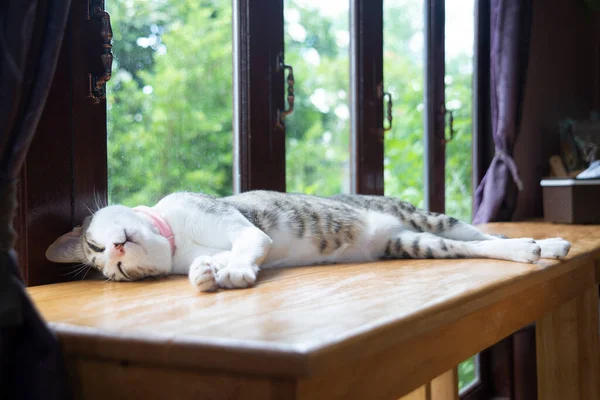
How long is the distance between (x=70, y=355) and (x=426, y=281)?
0.69m

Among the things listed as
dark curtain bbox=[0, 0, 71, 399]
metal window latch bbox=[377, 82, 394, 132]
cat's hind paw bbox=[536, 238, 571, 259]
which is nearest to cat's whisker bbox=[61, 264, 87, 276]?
dark curtain bbox=[0, 0, 71, 399]

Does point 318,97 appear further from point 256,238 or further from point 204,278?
point 204,278

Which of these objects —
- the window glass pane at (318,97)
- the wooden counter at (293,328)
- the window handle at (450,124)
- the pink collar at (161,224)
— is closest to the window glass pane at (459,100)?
the window handle at (450,124)

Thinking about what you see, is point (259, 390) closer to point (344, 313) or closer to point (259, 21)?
point (344, 313)

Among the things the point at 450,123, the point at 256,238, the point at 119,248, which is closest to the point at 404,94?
the point at 450,123

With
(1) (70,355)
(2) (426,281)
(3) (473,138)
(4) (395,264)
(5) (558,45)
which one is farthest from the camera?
(5) (558,45)

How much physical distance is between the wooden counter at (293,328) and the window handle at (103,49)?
43 centimetres

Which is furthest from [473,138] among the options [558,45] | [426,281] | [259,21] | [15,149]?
[15,149]

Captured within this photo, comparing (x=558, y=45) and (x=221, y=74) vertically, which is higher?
(x=558, y=45)

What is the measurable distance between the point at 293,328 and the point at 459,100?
8.70 feet

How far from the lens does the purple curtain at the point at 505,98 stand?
298 centimetres

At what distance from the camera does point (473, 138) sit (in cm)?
332

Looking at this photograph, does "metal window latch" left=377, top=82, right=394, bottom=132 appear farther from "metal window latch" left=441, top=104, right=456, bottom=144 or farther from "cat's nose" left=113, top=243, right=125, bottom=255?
"cat's nose" left=113, top=243, right=125, bottom=255

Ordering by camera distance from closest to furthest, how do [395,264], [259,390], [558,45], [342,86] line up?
[259,390] → [395,264] → [342,86] → [558,45]
